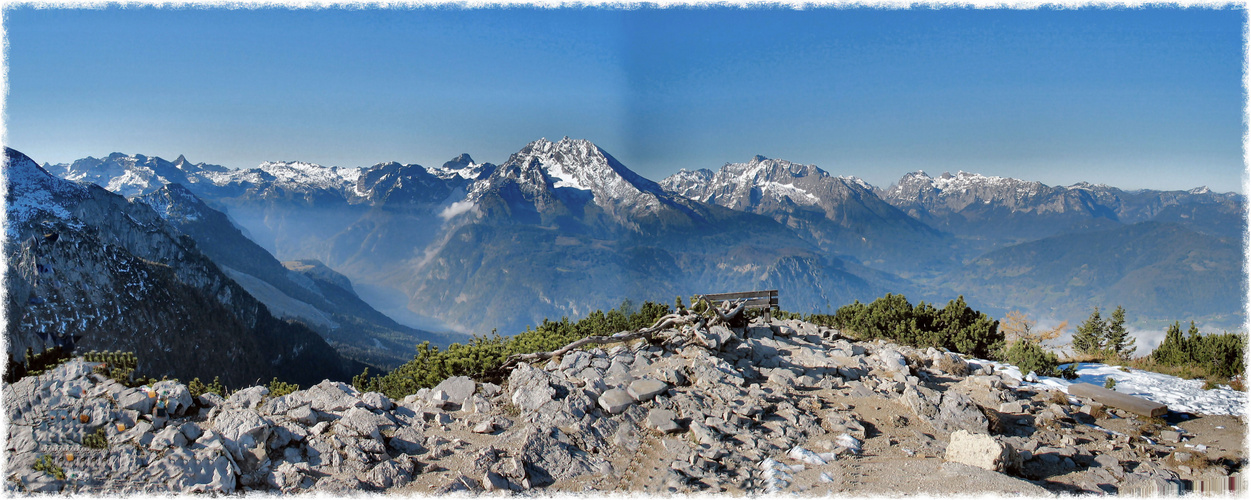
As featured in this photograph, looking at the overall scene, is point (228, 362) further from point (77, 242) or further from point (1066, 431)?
point (1066, 431)

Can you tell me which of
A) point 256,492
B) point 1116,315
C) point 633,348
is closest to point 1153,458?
point 633,348

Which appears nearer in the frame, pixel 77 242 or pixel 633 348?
pixel 633 348

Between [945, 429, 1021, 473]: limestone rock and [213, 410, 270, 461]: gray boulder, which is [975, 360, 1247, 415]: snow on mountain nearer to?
[945, 429, 1021, 473]: limestone rock

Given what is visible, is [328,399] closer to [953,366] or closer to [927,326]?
[953,366]

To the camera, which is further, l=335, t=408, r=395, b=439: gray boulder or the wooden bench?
the wooden bench

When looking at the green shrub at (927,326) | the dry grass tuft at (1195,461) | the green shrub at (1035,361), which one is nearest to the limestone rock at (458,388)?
the dry grass tuft at (1195,461)

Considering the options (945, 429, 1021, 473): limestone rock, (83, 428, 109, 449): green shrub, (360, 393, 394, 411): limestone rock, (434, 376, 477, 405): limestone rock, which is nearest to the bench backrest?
(434, 376, 477, 405): limestone rock
